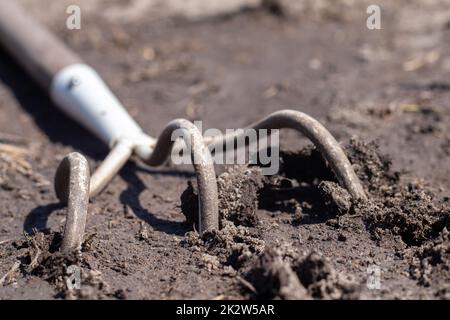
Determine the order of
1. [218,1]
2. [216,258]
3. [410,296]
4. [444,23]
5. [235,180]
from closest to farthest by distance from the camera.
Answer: [410,296] < [216,258] < [235,180] < [444,23] < [218,1]

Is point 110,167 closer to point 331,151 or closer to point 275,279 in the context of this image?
point 331,151

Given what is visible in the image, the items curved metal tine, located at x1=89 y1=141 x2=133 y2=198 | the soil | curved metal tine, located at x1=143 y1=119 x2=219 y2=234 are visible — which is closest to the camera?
the soil

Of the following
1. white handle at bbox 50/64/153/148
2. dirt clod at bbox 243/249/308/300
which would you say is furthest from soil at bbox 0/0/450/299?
white handle at bbox 50/64/153/148

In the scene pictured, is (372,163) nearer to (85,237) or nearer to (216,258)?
(216,258)

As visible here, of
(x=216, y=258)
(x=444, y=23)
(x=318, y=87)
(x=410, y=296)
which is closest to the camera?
(x=410, y=296)

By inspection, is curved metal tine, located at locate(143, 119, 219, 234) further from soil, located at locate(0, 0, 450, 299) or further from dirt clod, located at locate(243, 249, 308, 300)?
dirt clod, located at locate(243, 249, 308, 300)

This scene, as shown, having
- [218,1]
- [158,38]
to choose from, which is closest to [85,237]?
[158,38]

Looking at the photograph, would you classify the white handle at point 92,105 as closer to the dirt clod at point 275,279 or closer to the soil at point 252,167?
the soil at point 252,167
